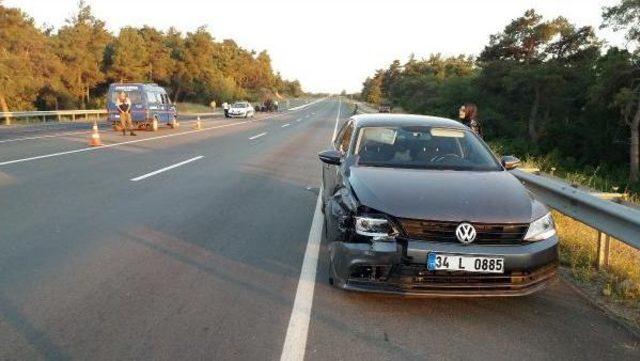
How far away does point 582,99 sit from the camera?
45781 mm

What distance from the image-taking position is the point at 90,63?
60.2 m

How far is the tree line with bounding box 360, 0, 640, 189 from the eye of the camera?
3406 centimetres

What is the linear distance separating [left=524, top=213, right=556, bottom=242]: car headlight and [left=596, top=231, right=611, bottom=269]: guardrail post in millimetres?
1454

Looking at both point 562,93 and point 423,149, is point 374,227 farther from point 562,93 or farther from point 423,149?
point 562,93

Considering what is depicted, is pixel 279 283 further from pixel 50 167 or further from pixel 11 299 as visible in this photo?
pixel 50 167

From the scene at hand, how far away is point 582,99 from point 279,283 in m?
47.1

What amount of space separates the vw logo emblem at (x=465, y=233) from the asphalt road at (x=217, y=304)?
611 mm

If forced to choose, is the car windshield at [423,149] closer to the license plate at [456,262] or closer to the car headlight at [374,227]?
the car headlight at [374,227]

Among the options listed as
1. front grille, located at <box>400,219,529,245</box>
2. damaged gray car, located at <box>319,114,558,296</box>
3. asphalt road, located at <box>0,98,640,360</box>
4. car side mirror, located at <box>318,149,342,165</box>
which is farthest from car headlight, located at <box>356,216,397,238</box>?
car side mirror, located at <box>318,149,342,165</box>

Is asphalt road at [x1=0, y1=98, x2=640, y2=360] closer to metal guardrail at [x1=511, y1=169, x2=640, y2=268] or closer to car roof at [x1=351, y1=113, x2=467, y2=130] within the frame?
metal guardrail at [x1=511, y1=169, x2=640, y2=268]

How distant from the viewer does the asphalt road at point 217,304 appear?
11.9 ft

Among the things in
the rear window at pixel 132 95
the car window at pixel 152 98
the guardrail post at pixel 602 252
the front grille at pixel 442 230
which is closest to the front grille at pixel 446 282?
the front grille at pixel 442 230

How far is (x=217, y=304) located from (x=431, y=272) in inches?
65.4

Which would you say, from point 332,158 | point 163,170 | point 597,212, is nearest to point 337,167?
point 332,158
